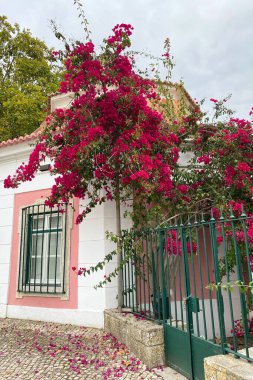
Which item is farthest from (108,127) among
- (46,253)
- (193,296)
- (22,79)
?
(22,79)

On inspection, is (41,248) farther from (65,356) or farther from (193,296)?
(193,296)

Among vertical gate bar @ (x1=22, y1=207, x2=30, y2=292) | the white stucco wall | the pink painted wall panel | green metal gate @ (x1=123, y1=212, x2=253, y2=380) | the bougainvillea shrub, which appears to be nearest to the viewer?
green metal gate @ (x1=123, y1=212, x2=253, y2=380)

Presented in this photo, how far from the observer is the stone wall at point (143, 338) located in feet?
12.7

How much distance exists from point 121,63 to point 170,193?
2.45 meters

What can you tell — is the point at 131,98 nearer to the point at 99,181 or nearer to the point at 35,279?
the point at 99,181

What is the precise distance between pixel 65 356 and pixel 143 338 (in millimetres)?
1209

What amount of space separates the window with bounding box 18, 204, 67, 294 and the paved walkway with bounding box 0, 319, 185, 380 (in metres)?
1.07

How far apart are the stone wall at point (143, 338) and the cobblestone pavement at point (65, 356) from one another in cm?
10

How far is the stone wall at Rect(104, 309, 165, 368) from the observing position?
387cm

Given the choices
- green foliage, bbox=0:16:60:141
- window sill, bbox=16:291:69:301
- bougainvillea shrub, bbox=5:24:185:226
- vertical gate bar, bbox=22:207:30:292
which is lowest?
window sill, bbox=16:291:69:301

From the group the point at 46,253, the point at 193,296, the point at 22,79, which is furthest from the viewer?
the point at 22,79

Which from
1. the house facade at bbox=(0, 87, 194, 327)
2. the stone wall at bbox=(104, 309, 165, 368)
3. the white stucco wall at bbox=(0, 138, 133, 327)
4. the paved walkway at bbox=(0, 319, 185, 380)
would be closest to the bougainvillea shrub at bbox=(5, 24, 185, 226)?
the white stucco wall at bbox=(0, 138, 133, 327)

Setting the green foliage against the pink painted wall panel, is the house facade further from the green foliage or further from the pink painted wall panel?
the green foliage

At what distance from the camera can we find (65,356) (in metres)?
4.30
